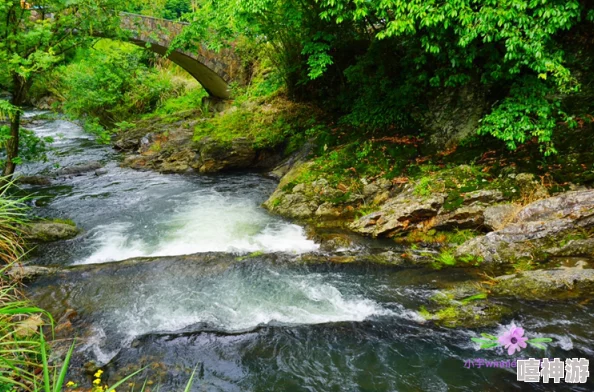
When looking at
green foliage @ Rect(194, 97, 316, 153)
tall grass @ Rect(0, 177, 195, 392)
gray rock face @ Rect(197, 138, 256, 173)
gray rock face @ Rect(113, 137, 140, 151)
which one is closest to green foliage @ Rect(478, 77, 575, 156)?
green foliage @ Rect(194, 97, 316, 153)

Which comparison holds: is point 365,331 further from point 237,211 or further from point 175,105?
point 175,105

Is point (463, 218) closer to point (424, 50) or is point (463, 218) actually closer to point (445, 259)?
point (445, 259)

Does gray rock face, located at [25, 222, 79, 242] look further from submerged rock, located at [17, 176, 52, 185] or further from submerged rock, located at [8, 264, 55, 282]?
submerged rock, located at [17, 176, 52, 185]

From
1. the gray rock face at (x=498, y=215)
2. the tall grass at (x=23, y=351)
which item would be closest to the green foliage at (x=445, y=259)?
the gray rock face at (x=498, y=215)

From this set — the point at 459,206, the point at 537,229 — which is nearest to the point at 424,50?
the point at 459,206

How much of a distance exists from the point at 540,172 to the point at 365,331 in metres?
4.74

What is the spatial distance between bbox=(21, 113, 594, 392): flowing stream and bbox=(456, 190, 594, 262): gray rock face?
0.80m

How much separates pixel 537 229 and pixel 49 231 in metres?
9.26

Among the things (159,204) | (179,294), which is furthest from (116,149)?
(179,294)

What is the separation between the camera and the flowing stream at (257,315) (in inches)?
160

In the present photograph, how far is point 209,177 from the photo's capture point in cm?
1215

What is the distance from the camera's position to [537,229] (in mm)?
5695

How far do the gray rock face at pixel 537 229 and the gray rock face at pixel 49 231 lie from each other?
7.84m

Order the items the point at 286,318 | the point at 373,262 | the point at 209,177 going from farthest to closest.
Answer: the point at 209,177
the point at 373,262
the point at 286,318
